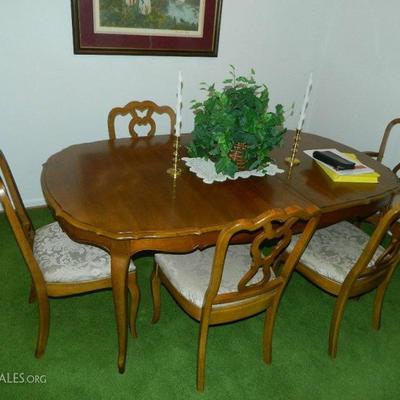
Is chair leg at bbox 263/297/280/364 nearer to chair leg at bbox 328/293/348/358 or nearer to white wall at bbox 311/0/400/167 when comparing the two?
chair leg at bbox 328/293/348/358

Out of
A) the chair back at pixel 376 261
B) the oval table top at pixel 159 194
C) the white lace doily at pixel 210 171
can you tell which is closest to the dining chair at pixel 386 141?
the oval table top at pixel 159 194

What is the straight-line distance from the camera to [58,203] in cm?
151

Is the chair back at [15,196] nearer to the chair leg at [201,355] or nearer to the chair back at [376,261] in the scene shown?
the chair leg at [201,355]

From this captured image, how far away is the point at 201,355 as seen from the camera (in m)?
1.62

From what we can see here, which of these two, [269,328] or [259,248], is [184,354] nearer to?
[269,328]

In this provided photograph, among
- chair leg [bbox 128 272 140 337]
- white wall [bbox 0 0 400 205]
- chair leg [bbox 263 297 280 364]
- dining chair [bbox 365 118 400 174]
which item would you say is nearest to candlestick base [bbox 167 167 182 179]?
chair leg [bbox 128 272 140 337]

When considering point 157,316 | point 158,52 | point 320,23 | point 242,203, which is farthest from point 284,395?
point 320,23

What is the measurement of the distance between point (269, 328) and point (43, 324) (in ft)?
3.36

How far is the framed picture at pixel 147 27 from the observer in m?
2.41

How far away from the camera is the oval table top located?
56.4 inches

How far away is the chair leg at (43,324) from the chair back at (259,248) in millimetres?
706

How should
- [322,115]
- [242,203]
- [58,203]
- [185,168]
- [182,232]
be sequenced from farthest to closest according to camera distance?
1. [322,115]
2. [185,168]
3. [242,203]
4. [58,203]
5. [182,232]

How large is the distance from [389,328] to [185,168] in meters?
1.42

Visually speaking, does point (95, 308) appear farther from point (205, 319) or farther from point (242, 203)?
point (242, 203)
